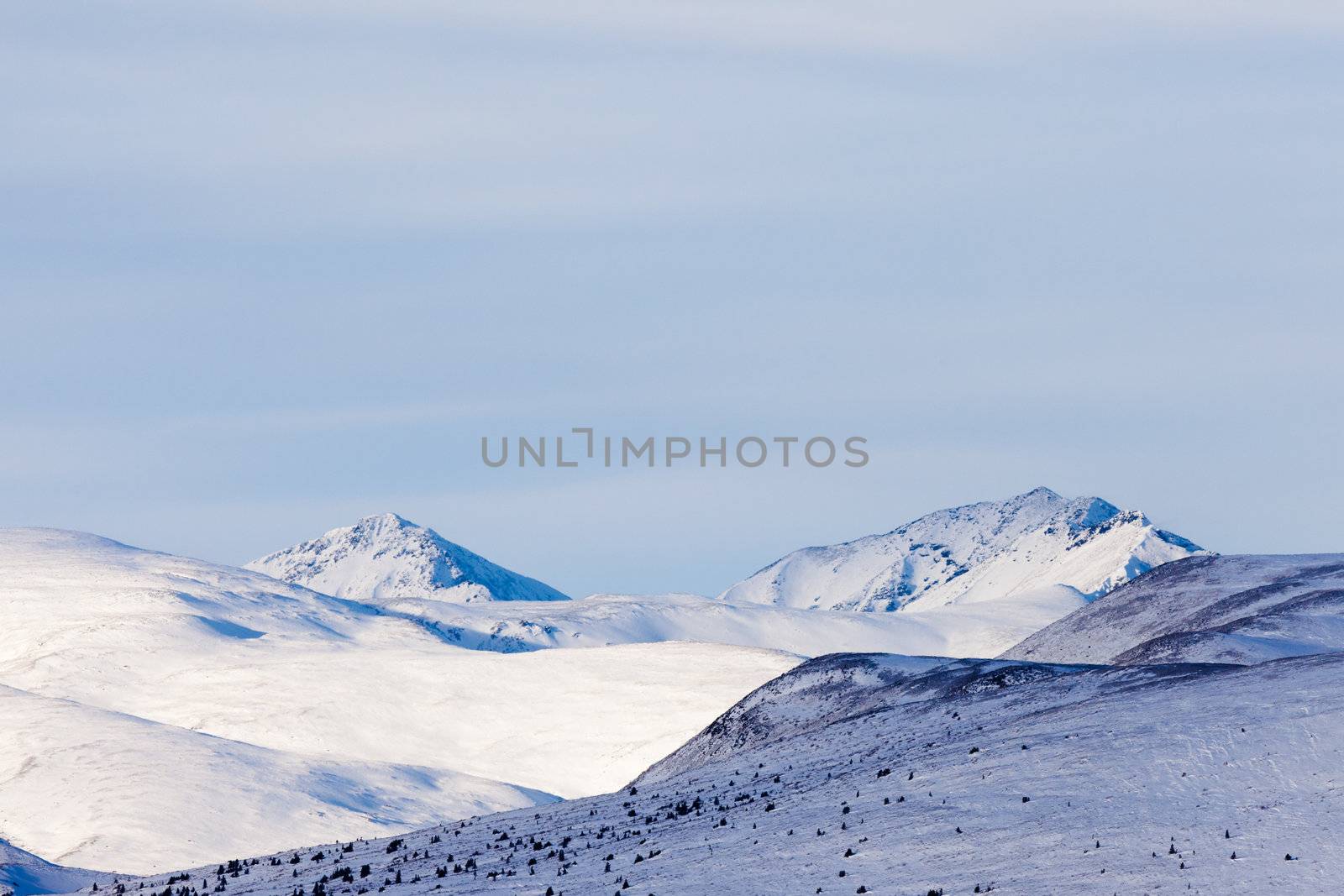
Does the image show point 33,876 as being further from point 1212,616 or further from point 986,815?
point 1212,616

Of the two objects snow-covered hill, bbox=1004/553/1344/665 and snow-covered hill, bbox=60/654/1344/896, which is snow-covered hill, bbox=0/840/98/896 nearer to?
snow-covered hill, bbox=60/654/1344/896

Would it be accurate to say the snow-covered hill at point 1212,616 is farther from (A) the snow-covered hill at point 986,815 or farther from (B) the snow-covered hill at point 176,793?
(B) the snow-covered hill at point 176,793

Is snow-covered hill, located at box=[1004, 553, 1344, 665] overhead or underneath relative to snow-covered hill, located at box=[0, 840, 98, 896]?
overhead

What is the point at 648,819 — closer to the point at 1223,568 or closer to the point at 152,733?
the point at 1223,568

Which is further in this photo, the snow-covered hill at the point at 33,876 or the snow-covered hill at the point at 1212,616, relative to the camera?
the snow-covered hill at the point at 1212,616

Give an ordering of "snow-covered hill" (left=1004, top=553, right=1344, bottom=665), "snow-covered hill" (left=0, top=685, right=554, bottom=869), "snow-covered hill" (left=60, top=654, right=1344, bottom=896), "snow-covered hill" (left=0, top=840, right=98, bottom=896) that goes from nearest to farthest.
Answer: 1. "snow-covered hill" (left=60, top=654, right=1344, bottom=896)
2. "snow-covered hill" (left=0, top=840, right=98, bottom=896)
3. "snow-covered hill" (left=1004, top=553, right=1344, bottom=665)
4. "snow-covered hill" (left=0, top=685, right=554, bottom=869)

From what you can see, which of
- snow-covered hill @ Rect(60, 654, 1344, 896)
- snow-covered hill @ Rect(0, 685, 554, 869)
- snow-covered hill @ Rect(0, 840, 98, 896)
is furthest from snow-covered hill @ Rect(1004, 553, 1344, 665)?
snow-covered hill @ Rect(0, 685, 554, 869)

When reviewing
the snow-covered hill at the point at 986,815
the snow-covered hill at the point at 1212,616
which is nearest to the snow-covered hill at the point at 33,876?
the snow-covered hill at the point at 986,815
